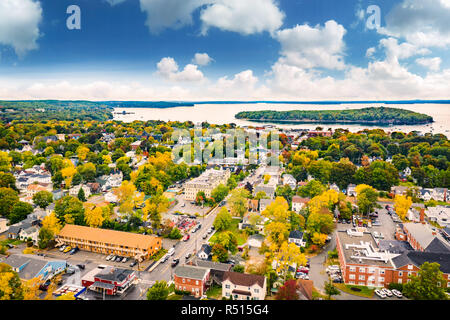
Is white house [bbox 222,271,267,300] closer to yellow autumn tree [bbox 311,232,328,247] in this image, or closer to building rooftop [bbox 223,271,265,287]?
building rooftop [bbox 223,271,265,287]

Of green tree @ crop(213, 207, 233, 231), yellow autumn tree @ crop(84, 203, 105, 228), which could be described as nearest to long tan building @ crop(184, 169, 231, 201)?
green tree @ crop(213, 207, 233, 231)

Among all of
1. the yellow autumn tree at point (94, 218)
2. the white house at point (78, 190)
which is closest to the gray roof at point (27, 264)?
the yellow autumn tree at point (94, 218)

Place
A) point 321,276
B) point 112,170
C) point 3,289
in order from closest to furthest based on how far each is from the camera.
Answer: point 3,289, point 321,276, point 112,170

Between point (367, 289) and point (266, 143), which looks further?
point (266, 143)

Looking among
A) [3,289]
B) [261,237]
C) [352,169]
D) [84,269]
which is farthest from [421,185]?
[3,289]

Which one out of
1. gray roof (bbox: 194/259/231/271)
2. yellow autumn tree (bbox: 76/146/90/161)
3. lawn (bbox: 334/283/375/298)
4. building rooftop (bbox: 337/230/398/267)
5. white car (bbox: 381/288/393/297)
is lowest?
lawn (bbox: 334/283/375/298)

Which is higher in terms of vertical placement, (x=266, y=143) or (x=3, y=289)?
(x=266, y=143)
